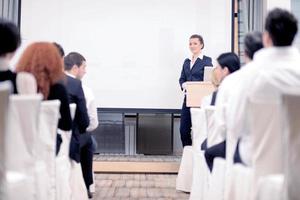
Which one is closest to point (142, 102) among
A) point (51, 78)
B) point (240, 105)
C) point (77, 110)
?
point (77, 110)

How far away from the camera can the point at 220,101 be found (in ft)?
9.50

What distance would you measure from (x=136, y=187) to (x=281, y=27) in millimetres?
3292

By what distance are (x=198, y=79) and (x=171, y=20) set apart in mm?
1456

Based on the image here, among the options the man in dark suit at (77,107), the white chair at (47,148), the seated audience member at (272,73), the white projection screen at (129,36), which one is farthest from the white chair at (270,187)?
the white projection screen at (129,36)

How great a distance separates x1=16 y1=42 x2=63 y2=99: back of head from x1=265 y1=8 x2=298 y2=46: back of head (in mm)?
1309

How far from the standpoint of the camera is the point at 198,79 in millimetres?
5711

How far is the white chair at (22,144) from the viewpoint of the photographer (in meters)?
2.27

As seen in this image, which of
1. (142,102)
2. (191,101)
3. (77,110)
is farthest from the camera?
(142,102)

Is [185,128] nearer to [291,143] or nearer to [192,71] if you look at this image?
[192,71]

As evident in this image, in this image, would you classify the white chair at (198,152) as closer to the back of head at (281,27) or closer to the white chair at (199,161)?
the white chair at (199,161)

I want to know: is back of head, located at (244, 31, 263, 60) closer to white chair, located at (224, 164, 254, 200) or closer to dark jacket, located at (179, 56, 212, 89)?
white chair, located at (224, 164, 254, 200)

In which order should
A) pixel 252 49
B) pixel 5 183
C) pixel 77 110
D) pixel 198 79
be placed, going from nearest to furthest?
1. pixel 5 183
2. pixel 252 49
3. pixel 77 110
4. pixel 198 79

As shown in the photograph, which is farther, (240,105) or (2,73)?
(2,73)

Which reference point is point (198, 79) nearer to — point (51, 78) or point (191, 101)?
point (191, 101)
